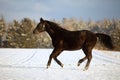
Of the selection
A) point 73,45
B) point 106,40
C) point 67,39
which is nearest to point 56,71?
point 73,45

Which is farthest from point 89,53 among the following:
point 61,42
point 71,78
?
point 71,78

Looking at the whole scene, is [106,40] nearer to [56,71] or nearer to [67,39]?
[67,39]

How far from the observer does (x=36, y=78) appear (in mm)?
9078

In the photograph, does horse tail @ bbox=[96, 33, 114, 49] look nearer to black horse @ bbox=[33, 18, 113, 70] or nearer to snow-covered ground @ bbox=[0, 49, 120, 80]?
black horse @ bbox=[33, 18, 113, 70]

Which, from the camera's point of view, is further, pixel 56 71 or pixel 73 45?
pixel 73 45

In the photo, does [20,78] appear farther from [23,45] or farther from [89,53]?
[23,45]

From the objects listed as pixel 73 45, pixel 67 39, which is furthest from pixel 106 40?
pixel 67 39

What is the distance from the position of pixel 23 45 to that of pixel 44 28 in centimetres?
6396

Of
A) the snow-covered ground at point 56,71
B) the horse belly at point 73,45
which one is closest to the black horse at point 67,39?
the horse belly at point 73,45

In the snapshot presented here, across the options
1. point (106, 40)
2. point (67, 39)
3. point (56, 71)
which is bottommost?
point (56, 71)

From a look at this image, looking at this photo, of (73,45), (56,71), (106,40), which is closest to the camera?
(56,71)

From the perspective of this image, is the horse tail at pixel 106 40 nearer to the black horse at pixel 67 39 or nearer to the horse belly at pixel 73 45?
the black horse at pixel 67 39

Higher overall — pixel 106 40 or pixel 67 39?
pixel 67 39

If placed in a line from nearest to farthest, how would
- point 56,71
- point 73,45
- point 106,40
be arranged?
point 56,71 → point 73,45 → point 106,40
